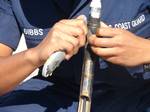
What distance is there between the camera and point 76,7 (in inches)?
62.5

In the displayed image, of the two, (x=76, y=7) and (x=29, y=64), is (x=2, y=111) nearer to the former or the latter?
(x=29, y=64)

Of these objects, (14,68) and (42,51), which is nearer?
(42,51)

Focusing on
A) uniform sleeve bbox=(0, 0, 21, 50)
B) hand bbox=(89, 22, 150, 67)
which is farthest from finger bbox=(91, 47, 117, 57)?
uniform sleeve bbox=(0, 0, 21, 50)

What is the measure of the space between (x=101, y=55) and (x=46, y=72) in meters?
0.16

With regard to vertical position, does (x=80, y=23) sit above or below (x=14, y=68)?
above

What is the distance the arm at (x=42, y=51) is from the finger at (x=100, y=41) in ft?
0.07

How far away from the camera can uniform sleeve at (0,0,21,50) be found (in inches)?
66.4

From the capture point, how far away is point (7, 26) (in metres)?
1.71

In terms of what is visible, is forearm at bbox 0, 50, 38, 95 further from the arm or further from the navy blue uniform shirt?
the navy blue uniform shirt

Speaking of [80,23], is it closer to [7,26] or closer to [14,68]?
[14,68]

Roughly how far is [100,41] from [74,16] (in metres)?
0.22

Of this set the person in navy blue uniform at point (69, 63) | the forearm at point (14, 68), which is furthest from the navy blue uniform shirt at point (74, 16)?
the forearm at point (14, 68)

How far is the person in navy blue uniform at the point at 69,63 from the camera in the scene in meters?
1.51

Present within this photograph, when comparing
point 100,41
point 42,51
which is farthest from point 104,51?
point 42,51
